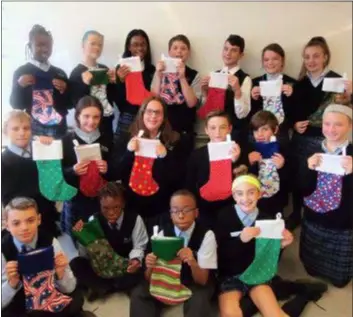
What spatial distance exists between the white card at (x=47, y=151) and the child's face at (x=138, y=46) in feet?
2.45

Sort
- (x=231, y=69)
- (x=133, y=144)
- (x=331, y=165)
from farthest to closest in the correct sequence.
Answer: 1. (x=231, y=69)
2. (x=133, y=144)
3. (x=331, y=165)

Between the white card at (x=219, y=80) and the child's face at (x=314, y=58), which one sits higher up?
the child's face at (x=314, y=58)

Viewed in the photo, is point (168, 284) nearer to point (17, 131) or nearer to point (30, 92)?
point (17, 131)

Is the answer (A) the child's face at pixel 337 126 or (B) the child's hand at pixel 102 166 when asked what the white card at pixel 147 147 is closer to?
(B) the child's hand at pixel 102 166

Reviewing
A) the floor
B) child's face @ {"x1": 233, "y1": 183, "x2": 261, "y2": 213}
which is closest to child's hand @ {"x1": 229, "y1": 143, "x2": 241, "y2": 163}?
child's face @ {"x1": 233, "y1": 183, "x2": 261, "y2": 213}

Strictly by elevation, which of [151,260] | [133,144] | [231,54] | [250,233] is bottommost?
[151,260]

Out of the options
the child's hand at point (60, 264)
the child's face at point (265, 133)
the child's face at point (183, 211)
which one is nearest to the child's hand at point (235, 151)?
the child's face at point (265, 133)

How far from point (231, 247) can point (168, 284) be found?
1.03 feet

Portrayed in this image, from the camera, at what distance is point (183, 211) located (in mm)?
1854

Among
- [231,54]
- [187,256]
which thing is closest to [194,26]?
[231,54]

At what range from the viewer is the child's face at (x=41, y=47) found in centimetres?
238

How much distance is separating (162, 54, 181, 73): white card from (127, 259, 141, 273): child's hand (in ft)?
3.53

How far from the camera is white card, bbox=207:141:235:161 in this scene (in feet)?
6.98

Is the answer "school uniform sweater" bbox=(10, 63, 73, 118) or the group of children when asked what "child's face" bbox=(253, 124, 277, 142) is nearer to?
the group of children
